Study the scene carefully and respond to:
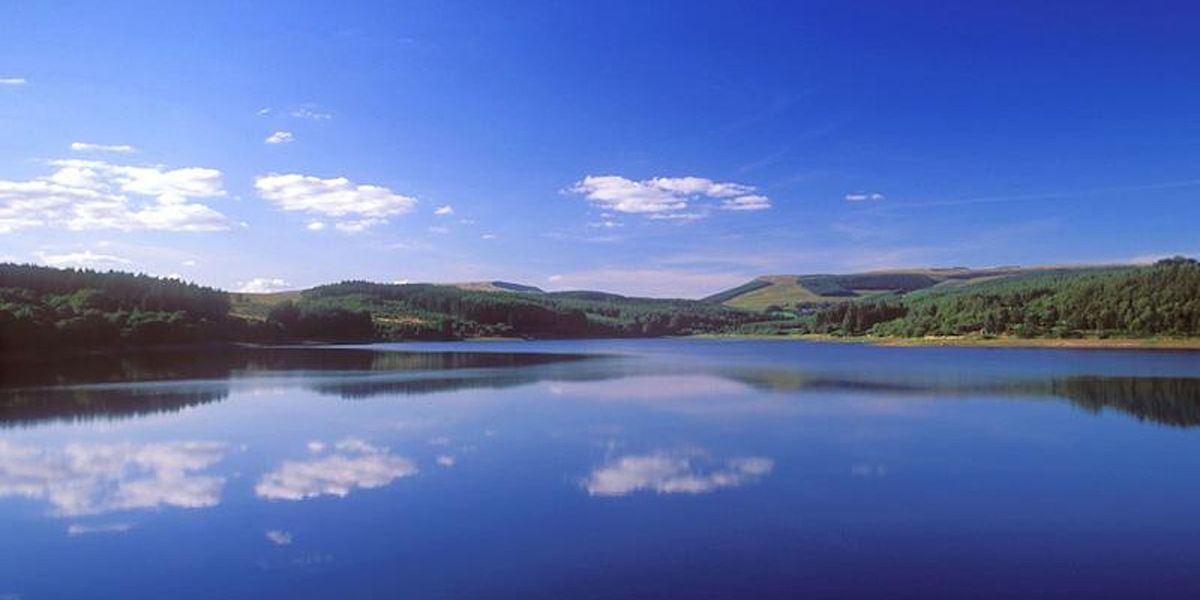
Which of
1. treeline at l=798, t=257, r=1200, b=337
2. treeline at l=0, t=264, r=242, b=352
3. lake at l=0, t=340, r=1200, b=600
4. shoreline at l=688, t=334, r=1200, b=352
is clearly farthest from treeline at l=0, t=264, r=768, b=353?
treeline at l=798, t=257, r=1200, b=337

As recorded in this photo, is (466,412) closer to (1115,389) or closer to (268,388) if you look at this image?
(268,388)

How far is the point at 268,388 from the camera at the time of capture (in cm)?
4044

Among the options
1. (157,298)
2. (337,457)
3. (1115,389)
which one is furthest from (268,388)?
(157,298)

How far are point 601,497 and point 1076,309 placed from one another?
82847 mm

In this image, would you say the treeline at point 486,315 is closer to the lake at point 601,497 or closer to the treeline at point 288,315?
the treeline at point 288,315

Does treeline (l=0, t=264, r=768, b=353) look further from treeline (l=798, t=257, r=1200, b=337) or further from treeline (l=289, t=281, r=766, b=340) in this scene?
treeline (l=798, t=257, r=1200, b=337)

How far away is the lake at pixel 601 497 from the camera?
10984 millimetres

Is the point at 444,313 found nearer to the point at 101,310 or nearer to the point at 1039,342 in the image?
the point at 101,310

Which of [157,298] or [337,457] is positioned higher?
[157,298]

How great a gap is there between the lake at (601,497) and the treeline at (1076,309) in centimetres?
4894

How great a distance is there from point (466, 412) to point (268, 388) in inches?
609

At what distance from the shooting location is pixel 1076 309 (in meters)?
82.8

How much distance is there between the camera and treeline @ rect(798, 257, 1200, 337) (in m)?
74.6

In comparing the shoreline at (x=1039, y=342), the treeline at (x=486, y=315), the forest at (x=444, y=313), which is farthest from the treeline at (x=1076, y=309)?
the treeline at (x=486, y=315)
